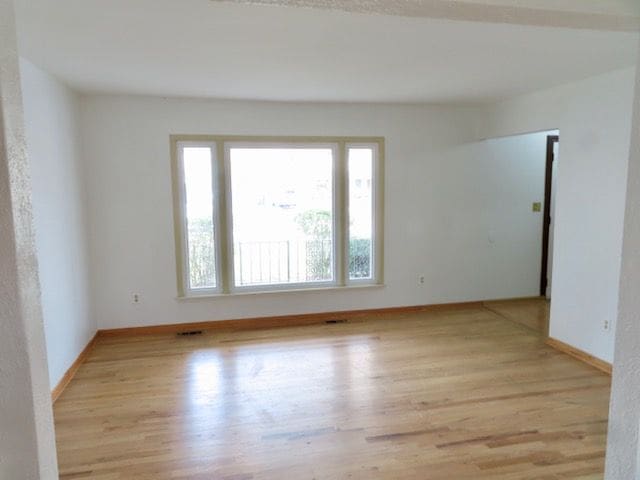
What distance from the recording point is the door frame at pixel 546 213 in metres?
5.40

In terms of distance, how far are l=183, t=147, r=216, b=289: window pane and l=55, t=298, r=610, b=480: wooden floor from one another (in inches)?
28.0

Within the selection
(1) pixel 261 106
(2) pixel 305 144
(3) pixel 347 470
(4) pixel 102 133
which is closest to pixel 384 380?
(3) pixel 347 470

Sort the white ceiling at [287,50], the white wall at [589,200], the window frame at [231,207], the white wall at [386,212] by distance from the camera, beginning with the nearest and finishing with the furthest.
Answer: the white ceiling at [287,50]
the white wall at [589,200]
the white wall at [386,212]
the window frame at [231,207]

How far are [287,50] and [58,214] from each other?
2264mm

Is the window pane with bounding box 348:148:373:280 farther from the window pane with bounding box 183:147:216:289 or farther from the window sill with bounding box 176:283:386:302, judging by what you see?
the window pane with bounding box 183:147:216:289

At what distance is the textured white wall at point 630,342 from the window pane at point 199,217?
3.80 m

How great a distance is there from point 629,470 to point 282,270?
3.73 m

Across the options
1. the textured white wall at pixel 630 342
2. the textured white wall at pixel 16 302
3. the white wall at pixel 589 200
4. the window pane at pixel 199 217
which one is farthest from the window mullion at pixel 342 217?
the textured white wall at pixel 16 302

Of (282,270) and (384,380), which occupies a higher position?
(282,270)

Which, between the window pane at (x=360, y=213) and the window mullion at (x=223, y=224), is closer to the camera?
the window mullion at (x=223, y=224)

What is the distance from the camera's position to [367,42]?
2537mm

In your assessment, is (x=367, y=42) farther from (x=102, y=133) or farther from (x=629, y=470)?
(x=102, y=133)

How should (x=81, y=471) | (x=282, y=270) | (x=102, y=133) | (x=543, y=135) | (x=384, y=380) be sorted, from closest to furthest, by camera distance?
(x=81, y=471) → (x=384, y=380) → (x=102, y=133) → (x=282, y=270) → (x=543, y=135)

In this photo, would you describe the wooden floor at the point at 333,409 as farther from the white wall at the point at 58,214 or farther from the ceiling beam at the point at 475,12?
the ceiling beam at the point at 475,12
